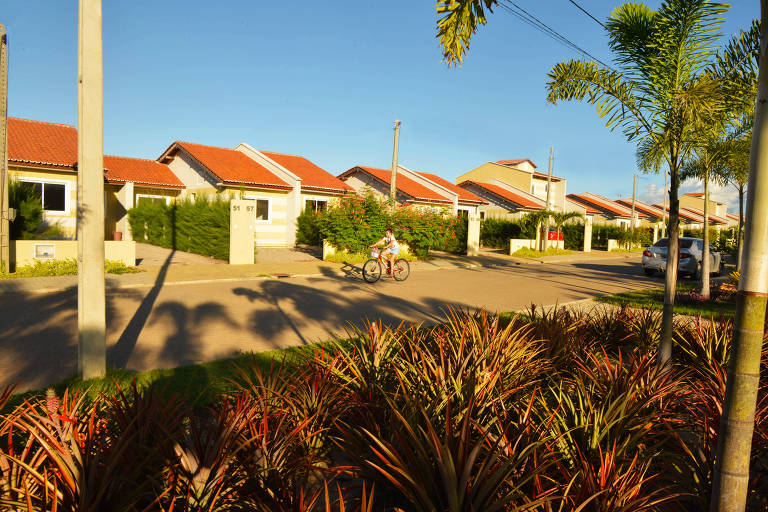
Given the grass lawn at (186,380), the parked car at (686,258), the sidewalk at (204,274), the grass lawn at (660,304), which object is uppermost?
the parked car at (686,258)

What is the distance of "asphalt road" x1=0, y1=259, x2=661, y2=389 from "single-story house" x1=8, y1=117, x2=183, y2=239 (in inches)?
418

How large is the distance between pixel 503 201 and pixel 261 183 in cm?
2156

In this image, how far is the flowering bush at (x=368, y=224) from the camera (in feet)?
67.7

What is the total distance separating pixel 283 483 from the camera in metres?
2.63

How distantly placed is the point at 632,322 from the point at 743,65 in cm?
346

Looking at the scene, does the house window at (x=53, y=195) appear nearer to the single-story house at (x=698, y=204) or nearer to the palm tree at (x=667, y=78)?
the palm tree at (x=667, y=78)

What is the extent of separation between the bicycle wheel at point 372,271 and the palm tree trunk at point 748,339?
41.1 feet

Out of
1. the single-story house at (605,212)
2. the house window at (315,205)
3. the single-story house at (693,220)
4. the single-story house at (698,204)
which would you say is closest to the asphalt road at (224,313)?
the house window at (315,205)

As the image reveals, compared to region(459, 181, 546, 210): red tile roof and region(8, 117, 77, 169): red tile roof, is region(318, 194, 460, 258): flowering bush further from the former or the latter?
region(459, 181, 546, 210): red tile roof

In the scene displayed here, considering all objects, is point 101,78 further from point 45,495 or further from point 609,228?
point 609,228

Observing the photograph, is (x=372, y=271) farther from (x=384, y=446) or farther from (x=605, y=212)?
(x=605, y=212)

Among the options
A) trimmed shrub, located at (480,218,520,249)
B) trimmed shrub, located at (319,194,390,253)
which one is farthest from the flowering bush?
trimmed shrub, located at (480,218,520,249)

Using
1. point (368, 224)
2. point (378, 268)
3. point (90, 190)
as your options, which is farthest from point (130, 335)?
point (368, 224)

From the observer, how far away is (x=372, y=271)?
1477cm
